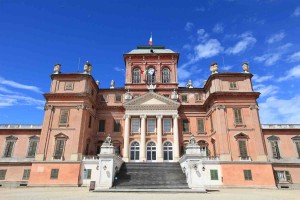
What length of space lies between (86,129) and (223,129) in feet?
65.5

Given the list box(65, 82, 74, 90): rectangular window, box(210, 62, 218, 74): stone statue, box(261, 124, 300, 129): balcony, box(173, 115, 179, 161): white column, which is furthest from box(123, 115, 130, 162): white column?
box(261, 124, 300, 129): balcony

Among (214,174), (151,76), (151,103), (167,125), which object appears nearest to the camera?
(214,174)

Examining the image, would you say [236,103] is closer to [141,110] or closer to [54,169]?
[141,110]

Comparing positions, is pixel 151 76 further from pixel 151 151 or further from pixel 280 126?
pixel 280 126

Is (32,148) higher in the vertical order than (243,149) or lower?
higher

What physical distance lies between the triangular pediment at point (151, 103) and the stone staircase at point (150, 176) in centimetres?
977

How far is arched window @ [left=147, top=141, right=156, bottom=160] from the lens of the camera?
34.3 meters

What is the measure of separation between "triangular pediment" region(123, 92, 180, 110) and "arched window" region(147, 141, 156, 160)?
5898mm

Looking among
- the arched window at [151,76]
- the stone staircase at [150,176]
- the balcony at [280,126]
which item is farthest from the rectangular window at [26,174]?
the balcony at [280,126]

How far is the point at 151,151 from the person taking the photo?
113 ft

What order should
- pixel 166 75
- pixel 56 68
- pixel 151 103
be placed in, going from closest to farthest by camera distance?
1. pixel 56 68
2. pixel 151 103
3. pixel 166 75

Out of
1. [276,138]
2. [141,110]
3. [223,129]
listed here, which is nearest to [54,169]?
[141,110]

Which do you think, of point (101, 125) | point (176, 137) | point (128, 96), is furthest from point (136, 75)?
point (176, 137)

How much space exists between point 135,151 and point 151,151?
257 centimetres
